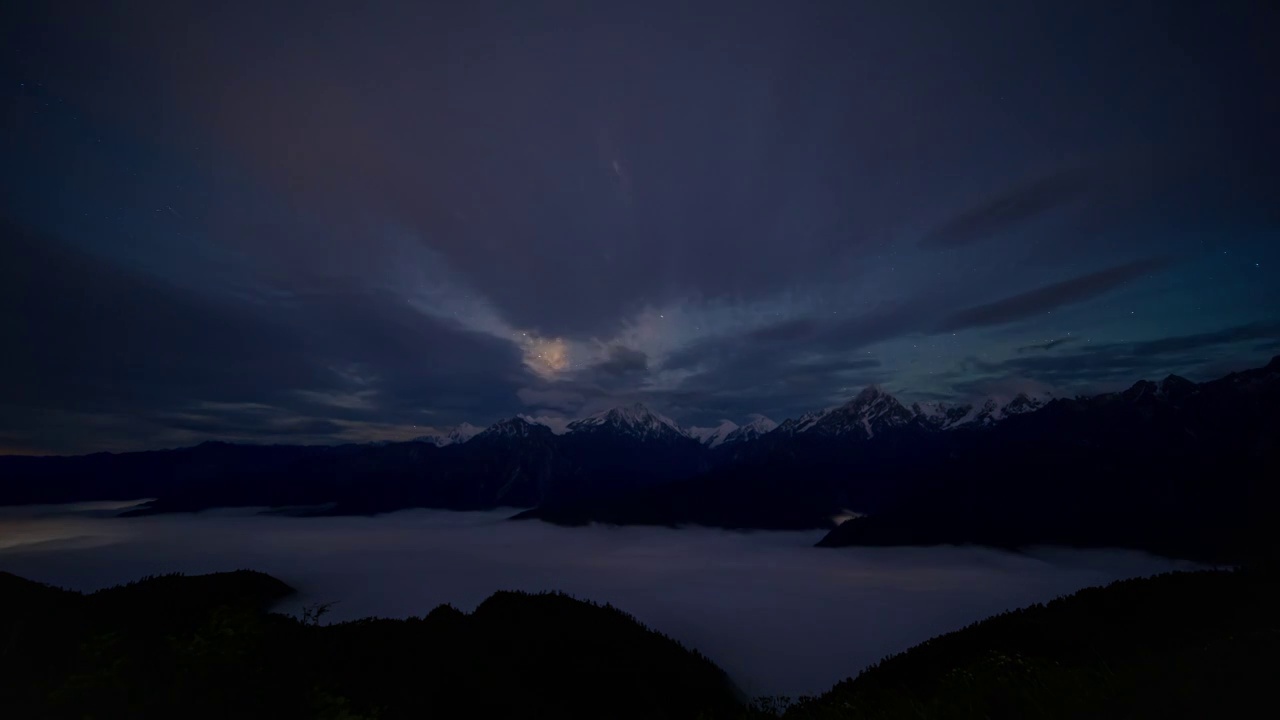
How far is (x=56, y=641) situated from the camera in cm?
1870

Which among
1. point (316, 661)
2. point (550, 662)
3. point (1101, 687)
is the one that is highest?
point (1101, 687)

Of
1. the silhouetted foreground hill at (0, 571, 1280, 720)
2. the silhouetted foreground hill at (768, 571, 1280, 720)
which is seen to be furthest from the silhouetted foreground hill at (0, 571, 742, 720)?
the silhouetted foreground hill at (768, 571, 1280, 720)

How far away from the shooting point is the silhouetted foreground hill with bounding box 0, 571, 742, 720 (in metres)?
9.17

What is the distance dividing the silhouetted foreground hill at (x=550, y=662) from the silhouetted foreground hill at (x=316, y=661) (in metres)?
0.08

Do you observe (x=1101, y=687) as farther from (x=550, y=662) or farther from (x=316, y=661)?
(x=550, y=662)

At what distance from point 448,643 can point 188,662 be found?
338 ft

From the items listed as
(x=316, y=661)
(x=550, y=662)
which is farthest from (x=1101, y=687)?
(x=550, y=662)

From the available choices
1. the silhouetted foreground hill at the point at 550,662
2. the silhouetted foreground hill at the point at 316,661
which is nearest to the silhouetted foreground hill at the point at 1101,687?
the silhouetted foreground hill at the point at 550,662

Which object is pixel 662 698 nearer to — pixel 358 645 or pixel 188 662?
pixel 358 645

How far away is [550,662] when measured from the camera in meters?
96.4

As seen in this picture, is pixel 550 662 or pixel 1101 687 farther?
pixel 550 662

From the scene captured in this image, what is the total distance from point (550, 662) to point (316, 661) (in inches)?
2842

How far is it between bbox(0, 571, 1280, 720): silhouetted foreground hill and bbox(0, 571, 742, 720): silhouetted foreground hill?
0.08 metres

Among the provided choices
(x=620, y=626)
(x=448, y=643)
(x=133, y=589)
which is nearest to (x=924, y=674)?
(x=620, y=626)
